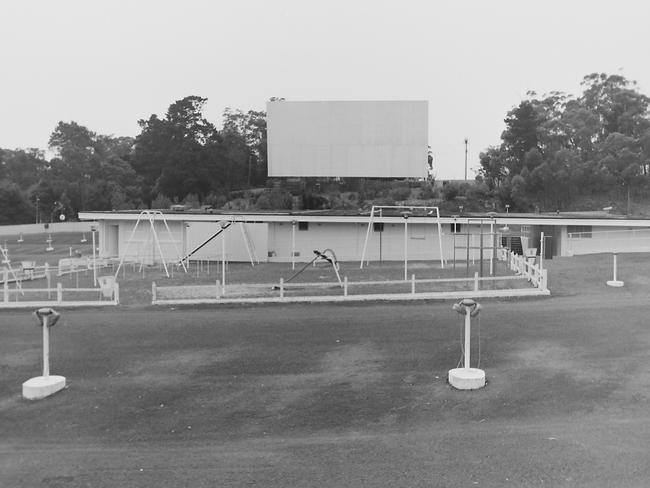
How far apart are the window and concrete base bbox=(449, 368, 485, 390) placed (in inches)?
996

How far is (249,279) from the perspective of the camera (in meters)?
24.8

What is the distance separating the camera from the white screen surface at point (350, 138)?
34594mm

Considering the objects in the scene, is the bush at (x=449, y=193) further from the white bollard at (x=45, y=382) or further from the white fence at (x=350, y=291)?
the white bollard at (x=45, y=382)

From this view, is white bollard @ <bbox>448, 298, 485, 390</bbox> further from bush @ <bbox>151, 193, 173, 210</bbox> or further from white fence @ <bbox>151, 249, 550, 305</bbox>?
bush @ <bbox>151, 193, 173, 210</bbox>

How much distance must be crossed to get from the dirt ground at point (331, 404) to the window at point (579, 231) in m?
18.1

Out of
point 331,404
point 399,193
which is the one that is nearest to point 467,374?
point 331,404

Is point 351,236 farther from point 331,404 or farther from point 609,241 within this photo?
point 331,404

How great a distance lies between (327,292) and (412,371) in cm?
956

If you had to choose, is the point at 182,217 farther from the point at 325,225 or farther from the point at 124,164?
the point at 124,164

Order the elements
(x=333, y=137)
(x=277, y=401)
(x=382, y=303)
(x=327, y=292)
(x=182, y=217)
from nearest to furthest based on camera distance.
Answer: (x=277, y=401) < (x=382, y=303) < (x=327, y=292) < (x=182, y=217) < (x=333, y=137)

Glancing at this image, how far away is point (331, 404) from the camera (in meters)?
8.85

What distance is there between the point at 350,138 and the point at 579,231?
13.5 m

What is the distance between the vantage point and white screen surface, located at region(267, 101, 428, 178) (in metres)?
34.6

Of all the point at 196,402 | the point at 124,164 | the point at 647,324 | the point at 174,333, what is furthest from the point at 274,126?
the point at 124,164
